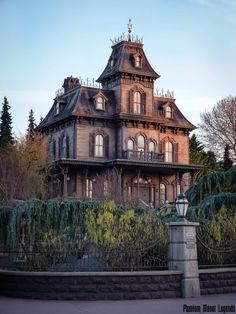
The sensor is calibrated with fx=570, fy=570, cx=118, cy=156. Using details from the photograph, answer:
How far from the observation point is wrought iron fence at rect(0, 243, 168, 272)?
13.6 metres

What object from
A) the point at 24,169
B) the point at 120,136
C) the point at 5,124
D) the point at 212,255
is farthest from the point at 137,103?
the point at 212,255

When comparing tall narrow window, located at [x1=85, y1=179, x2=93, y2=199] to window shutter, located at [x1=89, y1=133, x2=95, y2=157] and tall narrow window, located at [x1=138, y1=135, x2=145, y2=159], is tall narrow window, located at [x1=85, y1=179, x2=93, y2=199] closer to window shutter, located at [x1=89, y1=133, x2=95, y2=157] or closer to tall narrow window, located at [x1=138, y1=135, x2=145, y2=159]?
window shutter, located at [x1=89, y1=133, x2=95, y2=157]

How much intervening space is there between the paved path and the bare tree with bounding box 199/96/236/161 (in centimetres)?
3956

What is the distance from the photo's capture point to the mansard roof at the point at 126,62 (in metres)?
45.0

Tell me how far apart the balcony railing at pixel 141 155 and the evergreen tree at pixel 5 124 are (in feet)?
42.3

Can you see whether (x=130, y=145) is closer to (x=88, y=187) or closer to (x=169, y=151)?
(x=169, y=151)

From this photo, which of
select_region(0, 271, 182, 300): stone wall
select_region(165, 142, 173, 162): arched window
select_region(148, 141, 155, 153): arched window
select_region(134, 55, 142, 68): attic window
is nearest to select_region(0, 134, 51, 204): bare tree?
select_region(148, 141, 155, 153): arched window

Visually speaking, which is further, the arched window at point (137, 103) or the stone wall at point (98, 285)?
the arched window at point (137, 103)

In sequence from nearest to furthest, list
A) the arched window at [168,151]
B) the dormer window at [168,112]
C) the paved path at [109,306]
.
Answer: the paved path at [109,306], the arched window at [168,151], the dormer window at [168,112]

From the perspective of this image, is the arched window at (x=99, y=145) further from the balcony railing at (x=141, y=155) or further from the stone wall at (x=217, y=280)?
the stone wall at (x=217, y=280)

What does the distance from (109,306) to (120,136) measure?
109 ft

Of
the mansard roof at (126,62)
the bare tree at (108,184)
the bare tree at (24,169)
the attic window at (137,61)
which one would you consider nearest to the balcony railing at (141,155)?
the bare tree at (108,184)

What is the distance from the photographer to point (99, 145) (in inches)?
1746

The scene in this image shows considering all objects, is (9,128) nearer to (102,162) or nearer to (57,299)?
(102,162)
